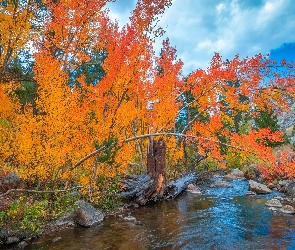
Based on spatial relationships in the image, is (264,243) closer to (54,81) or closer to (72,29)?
(54,81)

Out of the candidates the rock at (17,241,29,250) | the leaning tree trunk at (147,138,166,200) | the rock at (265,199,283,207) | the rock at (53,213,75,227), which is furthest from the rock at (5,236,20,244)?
the rock at (265,199,283,207)

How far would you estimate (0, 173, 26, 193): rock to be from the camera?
37.9 ft

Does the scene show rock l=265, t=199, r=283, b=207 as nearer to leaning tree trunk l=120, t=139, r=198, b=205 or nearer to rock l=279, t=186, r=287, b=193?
rock l=279, t=186, r=287, b=193

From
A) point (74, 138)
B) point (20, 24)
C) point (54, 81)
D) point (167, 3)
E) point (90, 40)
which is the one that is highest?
point (167, 3)

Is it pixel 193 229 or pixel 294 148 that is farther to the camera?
pixel 294 148

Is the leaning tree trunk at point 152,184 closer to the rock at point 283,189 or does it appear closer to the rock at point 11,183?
the rock at point 11,183

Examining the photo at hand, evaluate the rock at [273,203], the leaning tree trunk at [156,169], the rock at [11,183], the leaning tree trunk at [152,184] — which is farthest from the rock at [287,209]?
the rock at [11,183]

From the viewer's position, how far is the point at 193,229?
35.3 feet

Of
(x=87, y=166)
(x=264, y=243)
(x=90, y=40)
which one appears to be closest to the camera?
(x=264, y=243)

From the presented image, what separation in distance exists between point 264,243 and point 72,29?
577 inches

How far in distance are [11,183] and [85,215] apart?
3.78 metres


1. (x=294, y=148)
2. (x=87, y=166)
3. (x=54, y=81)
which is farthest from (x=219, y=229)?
(x=294, y=148)

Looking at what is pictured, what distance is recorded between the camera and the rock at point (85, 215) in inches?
453

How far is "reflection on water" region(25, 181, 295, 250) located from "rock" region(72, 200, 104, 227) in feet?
1.36
